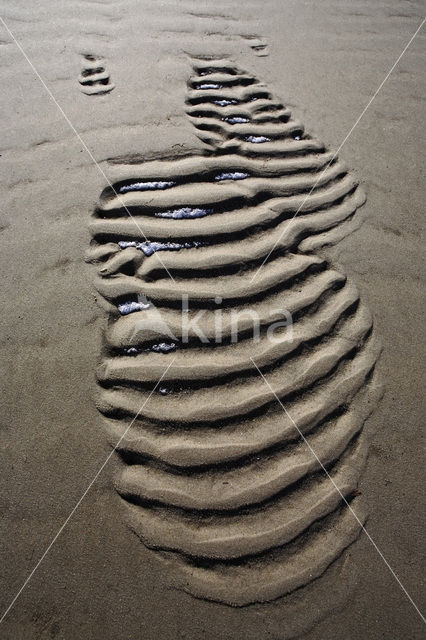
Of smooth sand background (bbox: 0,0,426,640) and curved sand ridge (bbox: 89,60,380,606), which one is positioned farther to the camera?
curved sand ridge (bbox: 89,60,380,606)

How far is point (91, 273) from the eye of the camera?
7.79 feet

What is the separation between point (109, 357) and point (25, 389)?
1.36 ft

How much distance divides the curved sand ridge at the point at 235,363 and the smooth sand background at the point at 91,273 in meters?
0.11

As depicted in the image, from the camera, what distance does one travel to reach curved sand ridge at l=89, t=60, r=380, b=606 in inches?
68.9

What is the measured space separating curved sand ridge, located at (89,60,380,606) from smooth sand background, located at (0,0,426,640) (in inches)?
4.3

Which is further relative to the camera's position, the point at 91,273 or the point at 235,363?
the point at 91,273

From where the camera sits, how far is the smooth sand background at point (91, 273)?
5.30ft

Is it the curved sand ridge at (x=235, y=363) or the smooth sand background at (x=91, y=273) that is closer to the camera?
the smooth sand background at (x=91, y=273)

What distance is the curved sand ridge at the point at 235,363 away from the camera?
175cm

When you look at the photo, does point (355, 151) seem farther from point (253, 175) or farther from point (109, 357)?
point (109, 357)

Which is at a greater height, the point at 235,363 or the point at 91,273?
the point at 91,273

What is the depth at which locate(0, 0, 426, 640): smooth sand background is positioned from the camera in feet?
5.30

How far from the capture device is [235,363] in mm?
2100

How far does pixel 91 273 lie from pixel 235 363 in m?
0.97
